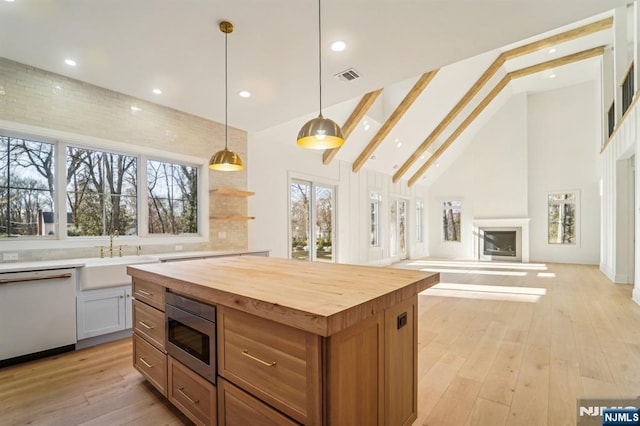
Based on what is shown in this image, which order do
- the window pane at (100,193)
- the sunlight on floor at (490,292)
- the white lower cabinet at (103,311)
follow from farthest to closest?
the sunlight on floor at (490,292)
the window pane at (100,193)
the white lower cabinet at (103,311)

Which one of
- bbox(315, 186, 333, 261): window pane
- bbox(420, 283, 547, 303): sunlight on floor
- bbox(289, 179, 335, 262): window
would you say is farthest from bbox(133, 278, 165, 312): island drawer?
bbox(315, 186, 333, 261): window pane

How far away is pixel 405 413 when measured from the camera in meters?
1.69

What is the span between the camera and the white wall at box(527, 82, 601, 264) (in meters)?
8.81

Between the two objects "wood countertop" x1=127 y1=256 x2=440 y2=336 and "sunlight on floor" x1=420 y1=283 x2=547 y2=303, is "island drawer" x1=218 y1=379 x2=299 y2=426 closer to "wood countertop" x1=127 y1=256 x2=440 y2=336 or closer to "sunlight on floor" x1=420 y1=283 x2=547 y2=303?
"wood countertop" x1=127 y1=256 x2=440 y2=336

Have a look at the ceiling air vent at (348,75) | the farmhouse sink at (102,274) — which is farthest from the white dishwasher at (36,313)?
the ceiling air vent at (348,75)

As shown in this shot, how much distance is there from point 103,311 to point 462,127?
9.01m

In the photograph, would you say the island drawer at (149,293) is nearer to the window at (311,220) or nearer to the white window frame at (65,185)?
the white window frame at (65,185)

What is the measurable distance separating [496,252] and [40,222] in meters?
11.1

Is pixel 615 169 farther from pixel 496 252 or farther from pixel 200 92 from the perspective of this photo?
pixel 200 92

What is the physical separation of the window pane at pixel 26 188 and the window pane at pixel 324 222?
181 inches

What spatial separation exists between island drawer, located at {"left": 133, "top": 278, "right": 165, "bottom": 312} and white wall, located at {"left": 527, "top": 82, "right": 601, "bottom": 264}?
35.5 ft

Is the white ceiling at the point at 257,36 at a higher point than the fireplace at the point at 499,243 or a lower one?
higher

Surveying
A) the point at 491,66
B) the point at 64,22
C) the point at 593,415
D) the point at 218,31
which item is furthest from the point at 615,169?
the point at 64,22

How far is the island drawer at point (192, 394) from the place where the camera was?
1634mm
